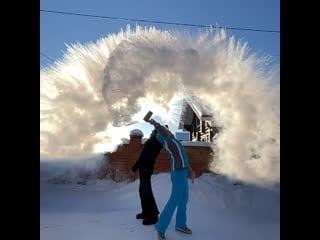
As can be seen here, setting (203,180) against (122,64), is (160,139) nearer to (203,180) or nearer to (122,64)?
(122,64)

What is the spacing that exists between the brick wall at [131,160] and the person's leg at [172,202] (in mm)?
Answer: 4116

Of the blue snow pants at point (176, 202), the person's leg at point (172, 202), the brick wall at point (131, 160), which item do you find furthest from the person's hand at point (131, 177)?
the person's leg at point (172, 202)

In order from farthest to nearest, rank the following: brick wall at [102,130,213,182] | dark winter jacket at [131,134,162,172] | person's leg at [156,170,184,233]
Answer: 1. brick wall at [102,130,213,182]
2. dark winter jacket at [131,134,162,172]
3. person's leg at [156,170,184,233]

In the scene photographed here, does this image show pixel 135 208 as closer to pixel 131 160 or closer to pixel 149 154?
pixel 149 154

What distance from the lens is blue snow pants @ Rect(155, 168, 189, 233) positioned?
150 inches

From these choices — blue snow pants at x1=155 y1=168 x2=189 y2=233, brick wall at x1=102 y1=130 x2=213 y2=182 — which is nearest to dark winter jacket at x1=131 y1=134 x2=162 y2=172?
blue snow pants at x1=155 y1=168 x2=189 y2=233

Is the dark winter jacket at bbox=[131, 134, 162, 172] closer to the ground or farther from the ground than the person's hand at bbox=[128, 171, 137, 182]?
farther from the ground

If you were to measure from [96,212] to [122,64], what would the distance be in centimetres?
253

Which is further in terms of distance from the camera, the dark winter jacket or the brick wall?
the brick wall

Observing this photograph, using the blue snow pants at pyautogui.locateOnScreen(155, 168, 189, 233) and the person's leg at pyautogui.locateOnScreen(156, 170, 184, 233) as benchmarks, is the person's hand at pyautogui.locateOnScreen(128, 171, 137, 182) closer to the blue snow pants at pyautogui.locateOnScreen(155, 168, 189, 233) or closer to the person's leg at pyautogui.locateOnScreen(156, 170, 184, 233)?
the blue snow pants at pyautogui.locateOnScreen(155, 168, 189, 233)

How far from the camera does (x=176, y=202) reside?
3895 mm
